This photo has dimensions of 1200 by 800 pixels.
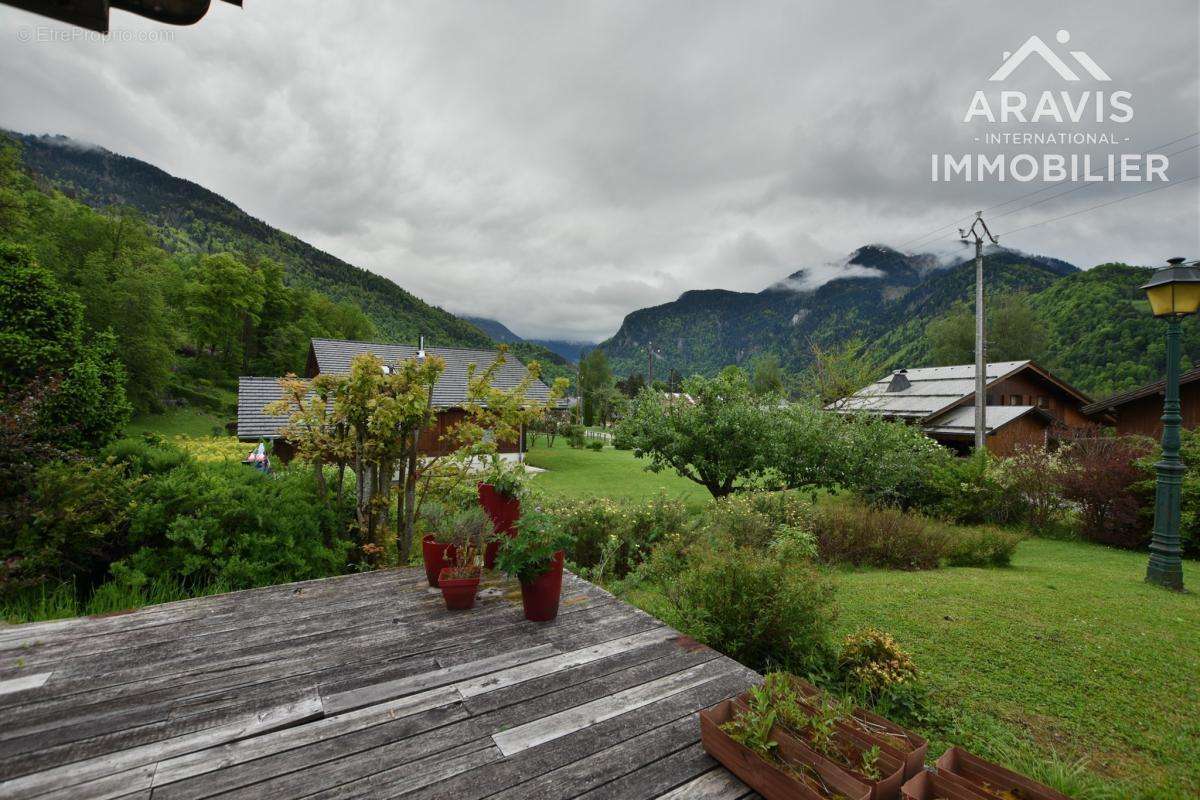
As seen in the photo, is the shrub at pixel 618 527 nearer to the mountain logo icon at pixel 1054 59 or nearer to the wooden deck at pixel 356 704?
the wooden deck at pixel 356 704


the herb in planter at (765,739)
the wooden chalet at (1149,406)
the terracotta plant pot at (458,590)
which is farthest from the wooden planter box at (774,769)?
the wooden chalet at (1149,406)

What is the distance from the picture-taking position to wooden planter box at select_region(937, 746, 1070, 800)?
60.5 inches

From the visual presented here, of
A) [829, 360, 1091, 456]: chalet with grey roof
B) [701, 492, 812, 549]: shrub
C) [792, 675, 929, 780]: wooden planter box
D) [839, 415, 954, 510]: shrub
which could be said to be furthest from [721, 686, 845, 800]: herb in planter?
[829, 360, 1091, 456]: chalet with grey roof

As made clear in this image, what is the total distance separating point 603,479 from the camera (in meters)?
16.8

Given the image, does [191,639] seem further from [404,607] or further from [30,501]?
[30,501]

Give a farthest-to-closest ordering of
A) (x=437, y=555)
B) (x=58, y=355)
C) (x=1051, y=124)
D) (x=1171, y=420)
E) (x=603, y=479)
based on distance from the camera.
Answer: (x=603, y=479), (x=1051, y=124), (x=58, y=355), (x=1171, y=420), (x=437, y=555)

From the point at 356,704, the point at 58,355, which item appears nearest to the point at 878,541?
the point at 356,704

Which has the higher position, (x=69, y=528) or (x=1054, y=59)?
(x=1054, y=59)

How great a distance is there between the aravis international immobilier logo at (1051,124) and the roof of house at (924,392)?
36.8 ft

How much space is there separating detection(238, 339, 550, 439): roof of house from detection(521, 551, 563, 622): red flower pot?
12.7 m

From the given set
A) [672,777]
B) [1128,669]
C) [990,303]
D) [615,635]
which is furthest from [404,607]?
[990,303]

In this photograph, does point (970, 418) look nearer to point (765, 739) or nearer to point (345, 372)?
point (765, 739)

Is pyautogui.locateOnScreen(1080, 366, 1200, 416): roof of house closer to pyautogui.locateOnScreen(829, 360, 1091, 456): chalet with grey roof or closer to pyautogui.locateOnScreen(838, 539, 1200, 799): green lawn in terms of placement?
pyautogui.locateOnScreen(829, 360, 1091, 456): chalet with grey roof

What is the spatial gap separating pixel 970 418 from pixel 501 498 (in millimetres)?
25166
